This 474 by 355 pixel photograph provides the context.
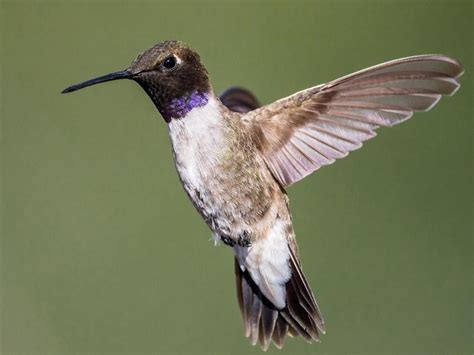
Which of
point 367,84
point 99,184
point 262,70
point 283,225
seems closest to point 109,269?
point 99,184

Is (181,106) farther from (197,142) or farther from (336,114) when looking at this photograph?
(336,114)

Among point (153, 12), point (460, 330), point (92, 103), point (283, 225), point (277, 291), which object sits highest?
point (153, 12)

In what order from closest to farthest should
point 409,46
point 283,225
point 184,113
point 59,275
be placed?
point 184,113 → point 283,225 → point 59,275 → point 409,46

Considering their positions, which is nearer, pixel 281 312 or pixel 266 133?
pixel 266 133

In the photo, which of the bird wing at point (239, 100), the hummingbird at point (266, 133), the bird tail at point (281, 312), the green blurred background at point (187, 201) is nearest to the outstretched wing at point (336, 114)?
the hummingbird at point (266, 133)

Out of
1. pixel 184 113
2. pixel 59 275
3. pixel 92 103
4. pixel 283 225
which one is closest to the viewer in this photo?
pixel 184 113

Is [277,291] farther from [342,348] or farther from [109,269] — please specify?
[109,269]

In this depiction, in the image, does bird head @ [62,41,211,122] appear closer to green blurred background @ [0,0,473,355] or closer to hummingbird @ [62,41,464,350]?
hummingbird @ [62,41,464,350]

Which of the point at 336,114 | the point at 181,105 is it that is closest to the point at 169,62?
the point at 181,105

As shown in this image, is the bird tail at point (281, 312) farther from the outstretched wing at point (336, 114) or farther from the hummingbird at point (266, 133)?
the outstretched wing at point (336, 114)
